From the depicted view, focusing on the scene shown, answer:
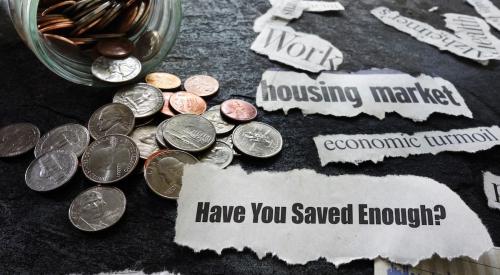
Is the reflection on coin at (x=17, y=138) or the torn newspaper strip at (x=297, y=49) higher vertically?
the torn newspaper strip at (x=297, y=49)

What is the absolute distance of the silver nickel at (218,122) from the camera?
939 millimetres

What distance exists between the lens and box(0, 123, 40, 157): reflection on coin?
34.8 inches

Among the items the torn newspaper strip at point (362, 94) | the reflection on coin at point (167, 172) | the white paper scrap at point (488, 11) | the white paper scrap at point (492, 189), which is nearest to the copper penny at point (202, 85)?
the torn newspaper strip at point (362, 94)

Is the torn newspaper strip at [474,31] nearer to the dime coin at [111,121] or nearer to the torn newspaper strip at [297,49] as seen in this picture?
the torn newspaper strip at [297,49]

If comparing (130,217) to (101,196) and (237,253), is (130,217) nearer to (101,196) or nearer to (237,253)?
(101,196)

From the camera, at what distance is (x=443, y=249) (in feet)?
2.41

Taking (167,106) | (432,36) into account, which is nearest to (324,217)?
(167,106)

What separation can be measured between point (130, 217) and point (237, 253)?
209 millimetres

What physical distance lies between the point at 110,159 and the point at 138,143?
0.07 metres

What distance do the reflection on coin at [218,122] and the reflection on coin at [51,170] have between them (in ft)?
0.96

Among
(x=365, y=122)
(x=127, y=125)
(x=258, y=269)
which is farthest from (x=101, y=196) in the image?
(x=365, y=122)

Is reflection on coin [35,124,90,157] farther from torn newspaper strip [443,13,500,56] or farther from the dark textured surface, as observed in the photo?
torn newspaper strip [443,13,500,56]

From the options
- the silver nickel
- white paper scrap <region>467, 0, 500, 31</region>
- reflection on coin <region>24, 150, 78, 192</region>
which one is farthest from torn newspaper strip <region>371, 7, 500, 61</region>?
reflection on coin <region>24, 150, 78, 192</region>

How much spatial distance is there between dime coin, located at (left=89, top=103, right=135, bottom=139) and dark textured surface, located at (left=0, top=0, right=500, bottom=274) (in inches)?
2.0
